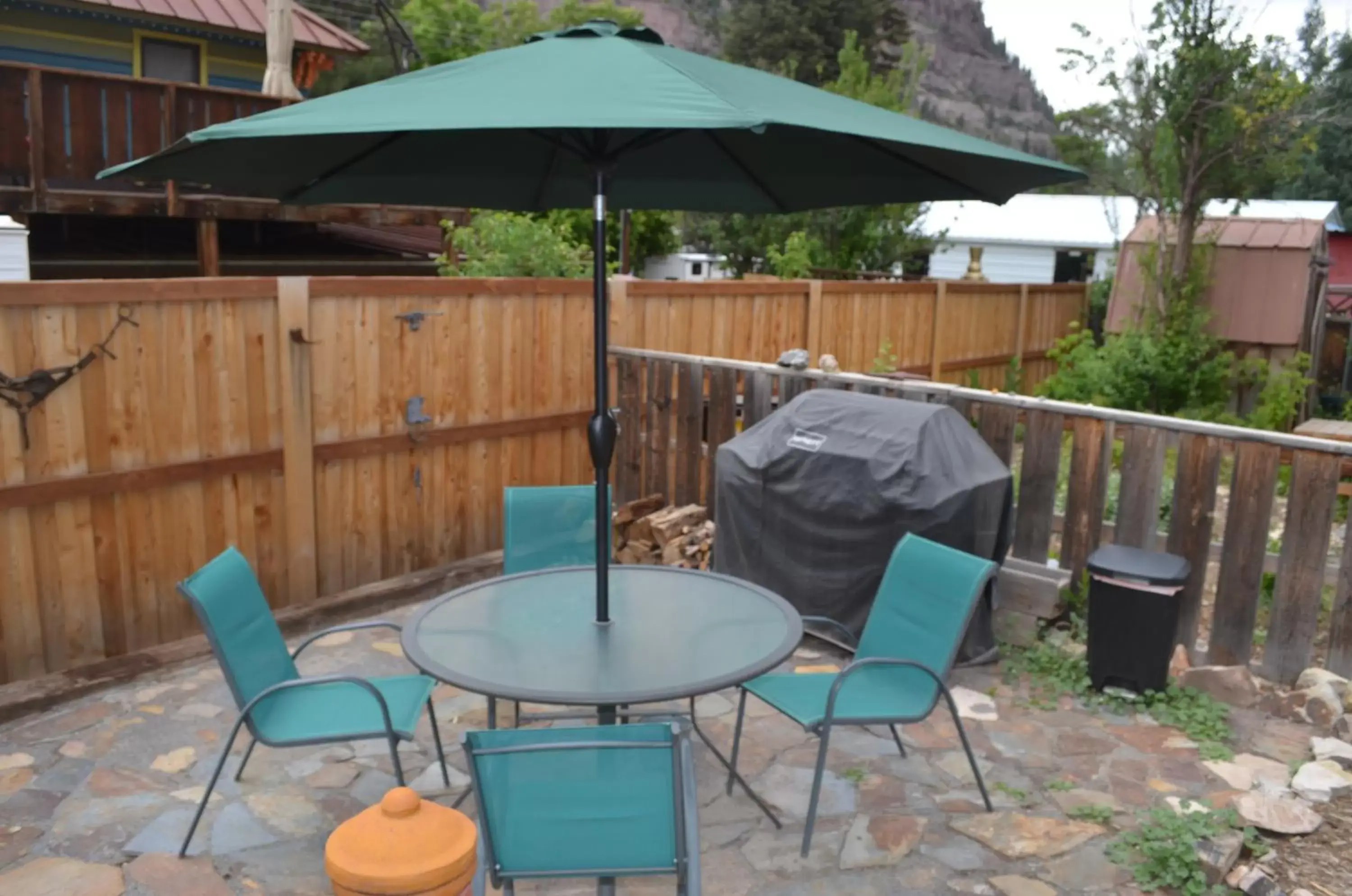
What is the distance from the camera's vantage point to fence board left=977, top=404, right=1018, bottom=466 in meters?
5.38

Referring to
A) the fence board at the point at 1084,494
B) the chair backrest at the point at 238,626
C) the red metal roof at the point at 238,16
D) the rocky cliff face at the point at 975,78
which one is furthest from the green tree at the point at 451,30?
the rocky cliff face at the point at 975,78

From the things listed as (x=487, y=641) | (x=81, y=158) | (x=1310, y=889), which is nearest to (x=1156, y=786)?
(x=1310, y=889)

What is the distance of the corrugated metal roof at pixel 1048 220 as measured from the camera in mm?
23530

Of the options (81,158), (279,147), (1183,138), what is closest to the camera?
(279,147)

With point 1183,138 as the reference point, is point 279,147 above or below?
below

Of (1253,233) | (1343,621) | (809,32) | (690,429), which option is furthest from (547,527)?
(809,32)

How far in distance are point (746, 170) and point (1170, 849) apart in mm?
2767

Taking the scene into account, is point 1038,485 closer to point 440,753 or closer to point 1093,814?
point 1093,814

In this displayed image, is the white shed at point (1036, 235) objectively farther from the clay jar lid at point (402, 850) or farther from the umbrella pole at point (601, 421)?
the clay jar lid at point (402, 850)

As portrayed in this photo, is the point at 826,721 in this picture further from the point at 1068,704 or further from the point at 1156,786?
the point at 1068,704

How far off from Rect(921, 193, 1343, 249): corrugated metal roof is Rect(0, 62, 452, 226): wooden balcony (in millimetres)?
16377

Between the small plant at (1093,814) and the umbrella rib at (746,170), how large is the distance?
2.59 metres

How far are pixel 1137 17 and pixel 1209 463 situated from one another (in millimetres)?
10027

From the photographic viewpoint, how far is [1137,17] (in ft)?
41.3
